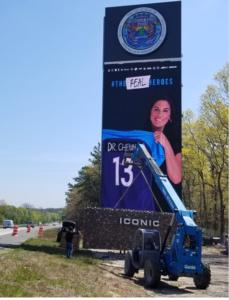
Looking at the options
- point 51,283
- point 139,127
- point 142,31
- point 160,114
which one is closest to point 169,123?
point 160,114

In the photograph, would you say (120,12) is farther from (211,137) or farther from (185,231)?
(185,231)

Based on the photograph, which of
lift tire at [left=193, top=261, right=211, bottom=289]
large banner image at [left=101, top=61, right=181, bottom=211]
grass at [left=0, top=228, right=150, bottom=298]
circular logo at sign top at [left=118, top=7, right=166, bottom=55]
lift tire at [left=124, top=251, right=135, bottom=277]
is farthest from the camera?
circular logo at sign top at [left=118, top=7, right=166, bottom=55]

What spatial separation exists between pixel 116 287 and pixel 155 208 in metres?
17.9

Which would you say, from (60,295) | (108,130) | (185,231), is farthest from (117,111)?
(60,295)

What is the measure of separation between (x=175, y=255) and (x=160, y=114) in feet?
63.2

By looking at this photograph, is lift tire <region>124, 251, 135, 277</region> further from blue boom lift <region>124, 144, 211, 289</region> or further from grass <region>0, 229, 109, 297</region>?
grass <region>0, 229, 109, 297</region>

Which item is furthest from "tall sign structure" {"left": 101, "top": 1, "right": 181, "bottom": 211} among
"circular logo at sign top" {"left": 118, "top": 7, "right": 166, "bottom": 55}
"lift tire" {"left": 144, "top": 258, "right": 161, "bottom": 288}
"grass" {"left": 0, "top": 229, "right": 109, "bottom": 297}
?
"grass" {"left": 0, "top": 229, "right": 109, "bottom": 297}

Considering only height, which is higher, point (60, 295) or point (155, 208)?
point (155, 208)

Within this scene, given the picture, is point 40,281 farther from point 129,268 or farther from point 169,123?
point 169,123

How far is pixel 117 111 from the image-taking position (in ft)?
107

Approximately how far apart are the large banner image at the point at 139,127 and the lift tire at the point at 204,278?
52.0ft

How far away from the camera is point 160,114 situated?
32.3 m

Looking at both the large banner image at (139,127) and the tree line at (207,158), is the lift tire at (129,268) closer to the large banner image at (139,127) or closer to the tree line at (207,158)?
the large banner image at (139,127)

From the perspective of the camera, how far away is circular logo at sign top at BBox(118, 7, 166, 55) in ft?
111
